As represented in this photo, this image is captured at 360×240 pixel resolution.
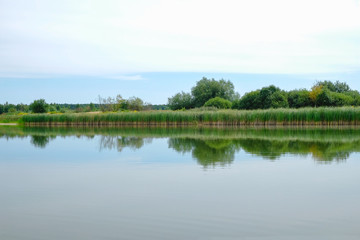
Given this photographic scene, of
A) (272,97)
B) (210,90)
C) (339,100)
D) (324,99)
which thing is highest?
(210,90)

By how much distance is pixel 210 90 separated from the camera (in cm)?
5434

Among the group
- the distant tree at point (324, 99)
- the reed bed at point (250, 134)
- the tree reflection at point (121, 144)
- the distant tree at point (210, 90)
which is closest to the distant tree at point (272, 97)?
the distant tree at point (324, 99)

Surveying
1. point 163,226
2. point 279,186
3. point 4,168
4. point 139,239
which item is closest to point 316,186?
point 279,186

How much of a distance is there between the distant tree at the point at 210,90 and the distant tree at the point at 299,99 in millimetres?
14399

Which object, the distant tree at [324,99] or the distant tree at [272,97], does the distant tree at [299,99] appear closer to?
the distant tree at [272,97]

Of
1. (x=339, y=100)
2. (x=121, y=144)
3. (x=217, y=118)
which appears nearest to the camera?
(x=121, y=144)

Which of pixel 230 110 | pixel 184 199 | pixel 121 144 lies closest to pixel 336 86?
pixel 230 110

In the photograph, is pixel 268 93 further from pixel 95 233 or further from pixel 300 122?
pixel 95 233

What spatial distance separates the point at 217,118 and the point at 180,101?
25683 mm

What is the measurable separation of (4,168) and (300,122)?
23.4 m

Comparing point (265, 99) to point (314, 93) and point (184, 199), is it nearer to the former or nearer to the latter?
point (314, 93)

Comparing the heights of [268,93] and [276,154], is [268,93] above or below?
above

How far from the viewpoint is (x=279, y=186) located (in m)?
5.91

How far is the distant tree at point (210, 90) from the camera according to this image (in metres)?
54.4
